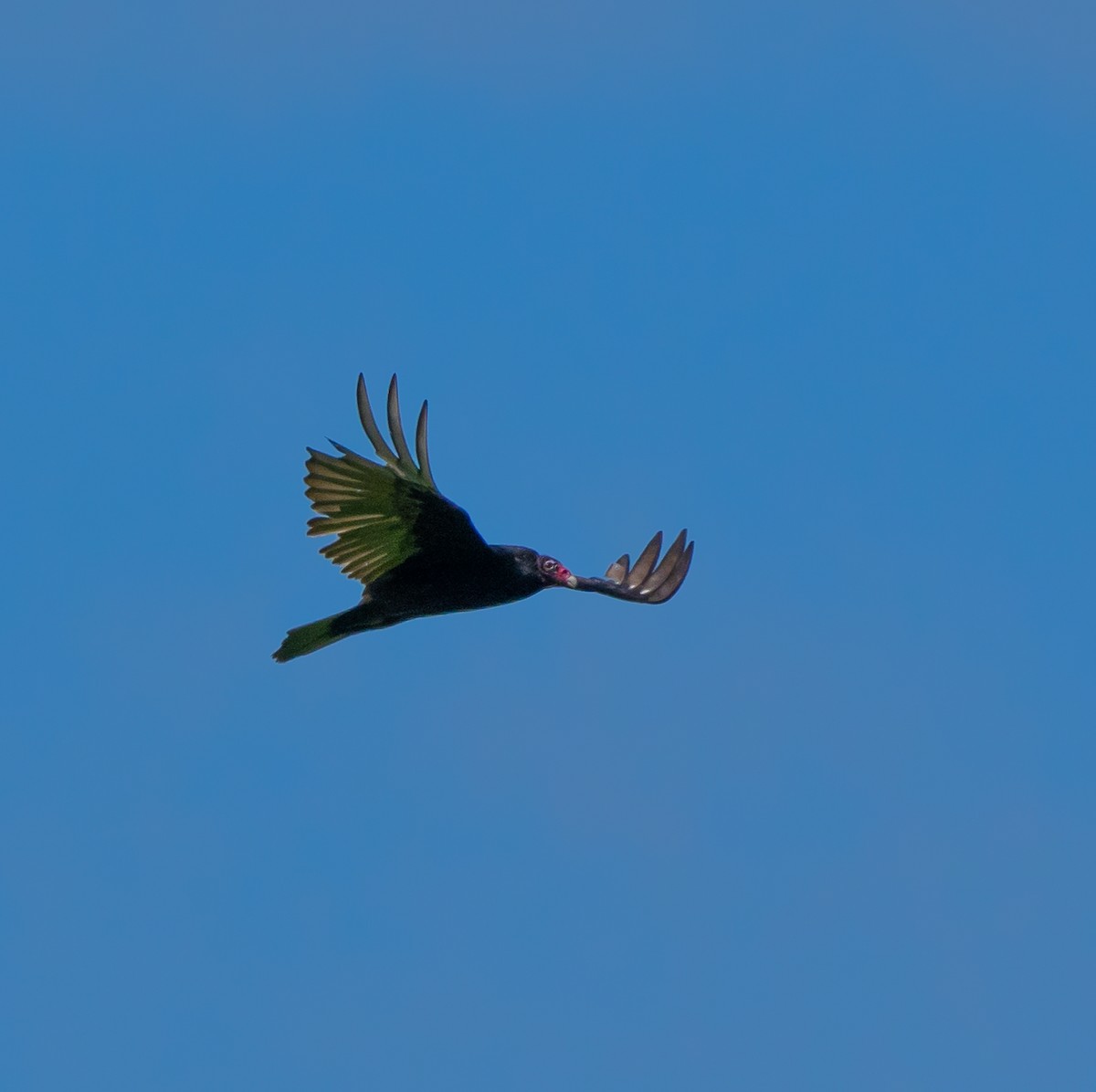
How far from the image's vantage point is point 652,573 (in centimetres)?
2470

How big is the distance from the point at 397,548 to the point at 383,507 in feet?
2.19

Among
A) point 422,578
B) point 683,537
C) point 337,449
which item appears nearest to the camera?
point 337,449

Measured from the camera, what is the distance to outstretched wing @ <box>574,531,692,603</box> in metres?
24.3

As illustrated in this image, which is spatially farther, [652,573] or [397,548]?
[652,573]

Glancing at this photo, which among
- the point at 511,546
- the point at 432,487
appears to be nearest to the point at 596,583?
the point at 511,546

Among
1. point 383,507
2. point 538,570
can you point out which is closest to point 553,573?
Result: point 538,570

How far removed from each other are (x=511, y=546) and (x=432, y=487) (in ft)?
5.21

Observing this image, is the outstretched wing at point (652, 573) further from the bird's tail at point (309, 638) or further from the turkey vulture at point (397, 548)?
the bird's tail at point (309, 638)

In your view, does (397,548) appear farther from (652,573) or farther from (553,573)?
(652,573)

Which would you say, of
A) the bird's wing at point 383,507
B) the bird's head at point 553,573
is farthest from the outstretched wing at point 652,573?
the bird's wing at point 383,507

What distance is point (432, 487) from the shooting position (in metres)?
20.2

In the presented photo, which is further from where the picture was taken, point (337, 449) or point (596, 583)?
point (596, 583)

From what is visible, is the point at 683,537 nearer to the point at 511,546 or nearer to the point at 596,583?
the point at 596,583

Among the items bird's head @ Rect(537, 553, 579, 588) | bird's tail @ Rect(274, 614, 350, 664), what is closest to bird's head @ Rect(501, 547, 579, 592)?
bird's head @ Rect(537, 553, 579, 588)
